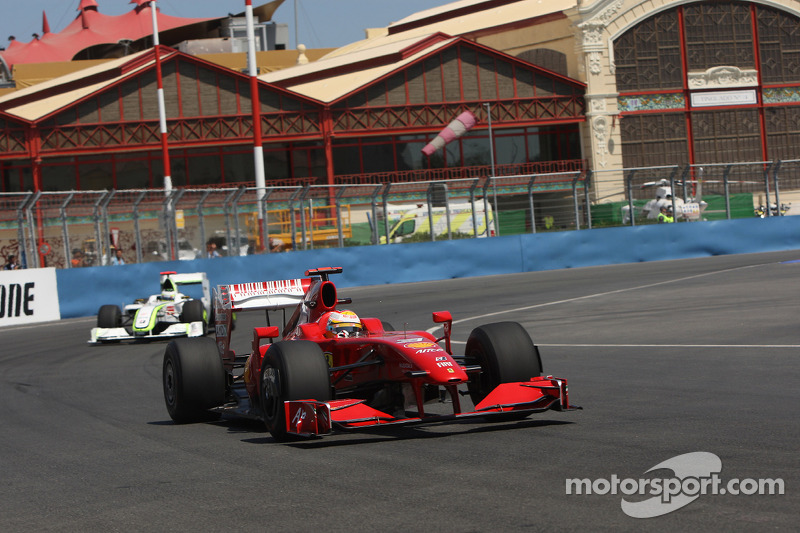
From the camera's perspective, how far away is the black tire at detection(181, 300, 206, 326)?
18.7 meters

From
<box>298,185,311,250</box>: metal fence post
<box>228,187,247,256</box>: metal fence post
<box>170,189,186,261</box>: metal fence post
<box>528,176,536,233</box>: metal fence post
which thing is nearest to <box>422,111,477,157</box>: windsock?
<box>528,176,536,233</box>: metal fence post

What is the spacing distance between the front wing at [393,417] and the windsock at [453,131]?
1544 inches

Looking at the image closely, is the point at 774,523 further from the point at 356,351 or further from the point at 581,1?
the point at 581,1

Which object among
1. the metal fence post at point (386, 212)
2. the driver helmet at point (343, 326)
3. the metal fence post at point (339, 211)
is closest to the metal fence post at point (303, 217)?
the metal fence post at point (339, 211)

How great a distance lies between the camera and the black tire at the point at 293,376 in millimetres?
7535

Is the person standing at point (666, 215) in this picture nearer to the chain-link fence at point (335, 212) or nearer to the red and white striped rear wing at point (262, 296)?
the chain-link fence at point (335, 212)

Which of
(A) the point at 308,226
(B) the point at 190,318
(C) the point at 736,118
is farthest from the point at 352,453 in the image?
(C) the point at 736,118

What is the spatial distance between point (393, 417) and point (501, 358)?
1.05 meters

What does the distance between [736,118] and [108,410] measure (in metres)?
46.4

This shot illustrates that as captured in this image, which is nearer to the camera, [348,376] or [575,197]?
[348,376]

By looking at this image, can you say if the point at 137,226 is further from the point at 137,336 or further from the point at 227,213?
the point at 137,336

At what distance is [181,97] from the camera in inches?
1820

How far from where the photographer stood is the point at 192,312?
18797mm
